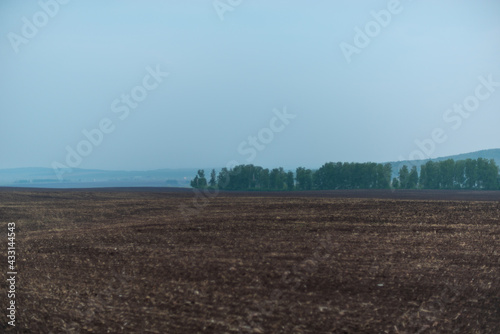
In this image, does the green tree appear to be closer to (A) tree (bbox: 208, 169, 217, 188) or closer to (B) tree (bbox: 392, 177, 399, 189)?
(A) tree (bbox: 208, 169, 217, 188)

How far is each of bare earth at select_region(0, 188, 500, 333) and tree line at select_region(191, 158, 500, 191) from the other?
2217 inches

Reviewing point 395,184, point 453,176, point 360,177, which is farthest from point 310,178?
point 453,176

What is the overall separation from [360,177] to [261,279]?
70.1m

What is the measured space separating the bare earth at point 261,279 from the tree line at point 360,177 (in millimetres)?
56320

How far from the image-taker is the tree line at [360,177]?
7494 centimetres

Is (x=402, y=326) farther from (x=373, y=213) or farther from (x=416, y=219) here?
(x=373, y=213)

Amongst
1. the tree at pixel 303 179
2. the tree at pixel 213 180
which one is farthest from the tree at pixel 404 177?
→ the tree at pixel 213 180

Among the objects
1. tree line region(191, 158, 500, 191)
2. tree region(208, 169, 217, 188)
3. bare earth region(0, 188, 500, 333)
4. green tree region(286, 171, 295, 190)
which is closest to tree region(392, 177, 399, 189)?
tree line region(191, 158, 500, 191)

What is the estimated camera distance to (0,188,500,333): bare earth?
9367mm

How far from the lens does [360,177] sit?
80.1 m

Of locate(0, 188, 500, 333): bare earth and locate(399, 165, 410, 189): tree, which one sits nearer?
locate(0, 188, 500, 333): bare earth

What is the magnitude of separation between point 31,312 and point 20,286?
8.00 ft

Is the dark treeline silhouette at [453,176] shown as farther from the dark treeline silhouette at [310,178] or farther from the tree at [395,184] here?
the dark treeline silhouette at [310,178]

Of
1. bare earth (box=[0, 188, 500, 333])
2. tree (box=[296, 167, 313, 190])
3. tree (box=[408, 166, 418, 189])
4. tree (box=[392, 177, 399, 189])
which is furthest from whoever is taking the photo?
tree (box=[296, 167, 313, 190])
